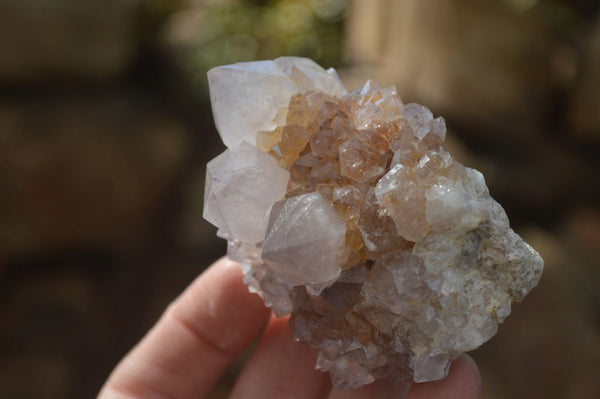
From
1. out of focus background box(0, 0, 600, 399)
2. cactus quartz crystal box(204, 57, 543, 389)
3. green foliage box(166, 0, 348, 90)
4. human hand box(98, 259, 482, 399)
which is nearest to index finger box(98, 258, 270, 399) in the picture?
human hand box(98, 259, 482, 399)

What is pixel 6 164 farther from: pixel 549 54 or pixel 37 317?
pixel 549 54

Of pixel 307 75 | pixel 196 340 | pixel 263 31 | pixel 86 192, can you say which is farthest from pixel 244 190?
pixel 263 31

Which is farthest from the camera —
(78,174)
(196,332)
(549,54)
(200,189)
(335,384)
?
(200,189)

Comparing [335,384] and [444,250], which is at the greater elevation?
[444,250]

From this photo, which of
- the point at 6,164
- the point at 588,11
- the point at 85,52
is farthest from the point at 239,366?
the point at 588,11

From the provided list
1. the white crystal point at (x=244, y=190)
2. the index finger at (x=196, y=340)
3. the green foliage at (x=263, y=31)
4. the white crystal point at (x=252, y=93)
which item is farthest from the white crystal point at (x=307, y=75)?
the green foliage at (x=263, y=31)

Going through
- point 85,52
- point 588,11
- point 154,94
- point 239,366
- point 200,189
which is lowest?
point 239,366

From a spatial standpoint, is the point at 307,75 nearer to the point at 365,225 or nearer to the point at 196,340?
the point at 365,225

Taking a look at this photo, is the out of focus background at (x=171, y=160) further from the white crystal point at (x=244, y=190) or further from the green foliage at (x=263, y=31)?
the white crystal point at (x=244, y=190)

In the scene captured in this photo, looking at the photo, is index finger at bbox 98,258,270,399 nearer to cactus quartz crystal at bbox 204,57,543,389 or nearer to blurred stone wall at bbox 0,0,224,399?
cactus quartz crystal at bbox 204,57,543,389
